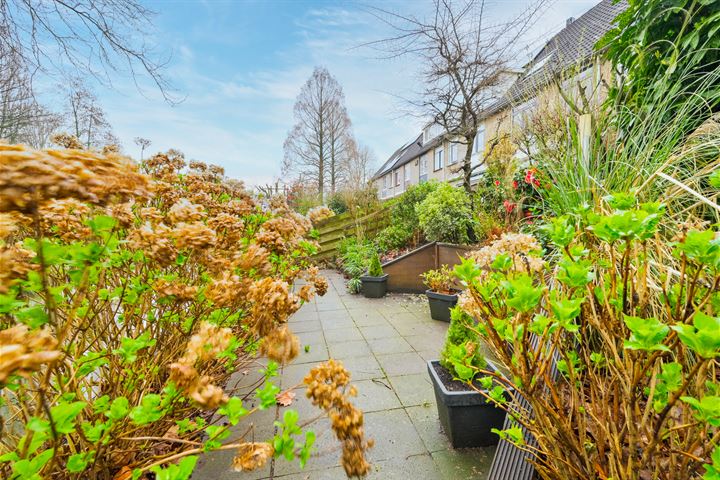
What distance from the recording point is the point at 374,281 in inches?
198

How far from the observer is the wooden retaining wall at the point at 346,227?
7680 millimetres

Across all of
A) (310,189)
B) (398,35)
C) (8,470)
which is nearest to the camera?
(8,470)

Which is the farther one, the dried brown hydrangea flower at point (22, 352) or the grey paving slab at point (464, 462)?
the grey paving slab at point (464, 462)

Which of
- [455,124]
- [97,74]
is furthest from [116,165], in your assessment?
A: [455,124]

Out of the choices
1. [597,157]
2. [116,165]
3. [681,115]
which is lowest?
[116,165]

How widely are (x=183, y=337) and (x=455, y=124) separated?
22.8 feet

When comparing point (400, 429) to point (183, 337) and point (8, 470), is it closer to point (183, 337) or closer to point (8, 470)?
point (183, 337)

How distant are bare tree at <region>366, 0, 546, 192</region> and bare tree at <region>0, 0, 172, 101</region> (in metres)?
3.88

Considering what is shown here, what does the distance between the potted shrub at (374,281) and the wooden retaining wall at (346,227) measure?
2.41 metres

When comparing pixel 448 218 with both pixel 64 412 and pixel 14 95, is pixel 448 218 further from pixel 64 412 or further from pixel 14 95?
pixel 14 95

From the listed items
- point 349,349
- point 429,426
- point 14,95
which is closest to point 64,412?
point 429,426

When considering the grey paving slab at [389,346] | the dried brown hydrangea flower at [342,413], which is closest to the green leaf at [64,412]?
the dried brown hydrangea flower at [342,413]

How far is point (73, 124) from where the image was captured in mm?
8383

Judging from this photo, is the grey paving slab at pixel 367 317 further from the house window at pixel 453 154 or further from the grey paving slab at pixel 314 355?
the house window at pixel 453 154
